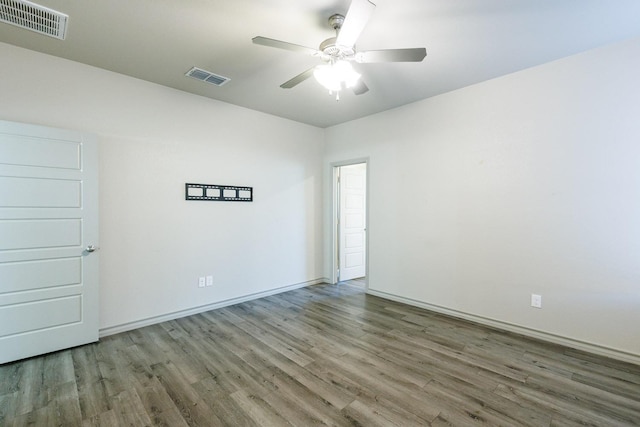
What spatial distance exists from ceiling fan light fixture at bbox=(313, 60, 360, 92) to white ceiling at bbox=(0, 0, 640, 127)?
35 centimetres

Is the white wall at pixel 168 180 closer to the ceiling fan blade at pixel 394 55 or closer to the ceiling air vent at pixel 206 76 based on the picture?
the ceiling air vent at pixel 206 76

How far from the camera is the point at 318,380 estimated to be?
2.29 meters

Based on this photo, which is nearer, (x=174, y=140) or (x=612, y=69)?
(x=612, y=69)

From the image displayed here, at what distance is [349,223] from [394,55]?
359 centimetres

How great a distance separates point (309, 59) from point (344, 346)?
2.86 meters

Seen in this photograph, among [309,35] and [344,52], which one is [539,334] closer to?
[344,52]

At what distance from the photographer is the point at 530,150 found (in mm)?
3055

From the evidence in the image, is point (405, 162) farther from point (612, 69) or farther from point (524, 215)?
point (612, 69)

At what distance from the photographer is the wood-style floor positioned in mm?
1898

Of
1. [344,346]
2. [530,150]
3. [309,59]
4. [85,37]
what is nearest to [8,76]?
[85,37]

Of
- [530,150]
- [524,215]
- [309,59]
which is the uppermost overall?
[309,59]

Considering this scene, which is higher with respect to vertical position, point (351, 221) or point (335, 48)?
point (335, 48)

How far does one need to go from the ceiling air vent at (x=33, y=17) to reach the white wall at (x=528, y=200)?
3716 millimetres

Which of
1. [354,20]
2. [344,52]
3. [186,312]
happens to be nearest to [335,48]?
[344,52]
